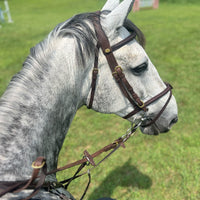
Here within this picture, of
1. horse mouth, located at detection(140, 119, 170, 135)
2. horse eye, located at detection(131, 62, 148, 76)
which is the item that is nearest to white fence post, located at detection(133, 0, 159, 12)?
horse mouth, located at detection(140, 119, 170, 135)

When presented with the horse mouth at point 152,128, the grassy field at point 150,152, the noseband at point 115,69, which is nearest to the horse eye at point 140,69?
the noseband at point 115,69

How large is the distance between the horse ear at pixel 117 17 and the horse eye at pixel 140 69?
44cm

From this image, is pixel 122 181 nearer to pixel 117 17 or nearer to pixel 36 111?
pixel 36 111

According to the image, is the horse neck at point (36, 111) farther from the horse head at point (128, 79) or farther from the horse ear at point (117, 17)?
the horse ear at point (117, 17)

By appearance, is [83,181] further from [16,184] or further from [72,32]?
[72,32]

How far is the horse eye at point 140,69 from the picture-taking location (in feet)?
6.59

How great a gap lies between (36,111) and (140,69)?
3.63ft

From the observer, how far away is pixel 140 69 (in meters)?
2.03

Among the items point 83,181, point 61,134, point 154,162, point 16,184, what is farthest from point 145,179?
point 16,184

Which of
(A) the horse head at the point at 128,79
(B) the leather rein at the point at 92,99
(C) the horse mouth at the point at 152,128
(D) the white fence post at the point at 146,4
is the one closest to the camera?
(B) the leather rein at the point at 92,99

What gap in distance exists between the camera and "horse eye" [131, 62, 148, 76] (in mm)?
2008

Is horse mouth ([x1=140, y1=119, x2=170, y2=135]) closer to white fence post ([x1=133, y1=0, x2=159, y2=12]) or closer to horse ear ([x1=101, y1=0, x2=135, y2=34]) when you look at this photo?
horse ear ([x1=101, y1=0, x2=135, y2=34])

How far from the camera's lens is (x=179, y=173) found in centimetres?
414

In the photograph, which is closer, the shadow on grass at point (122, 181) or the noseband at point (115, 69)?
the noseband at point (115, 69)
